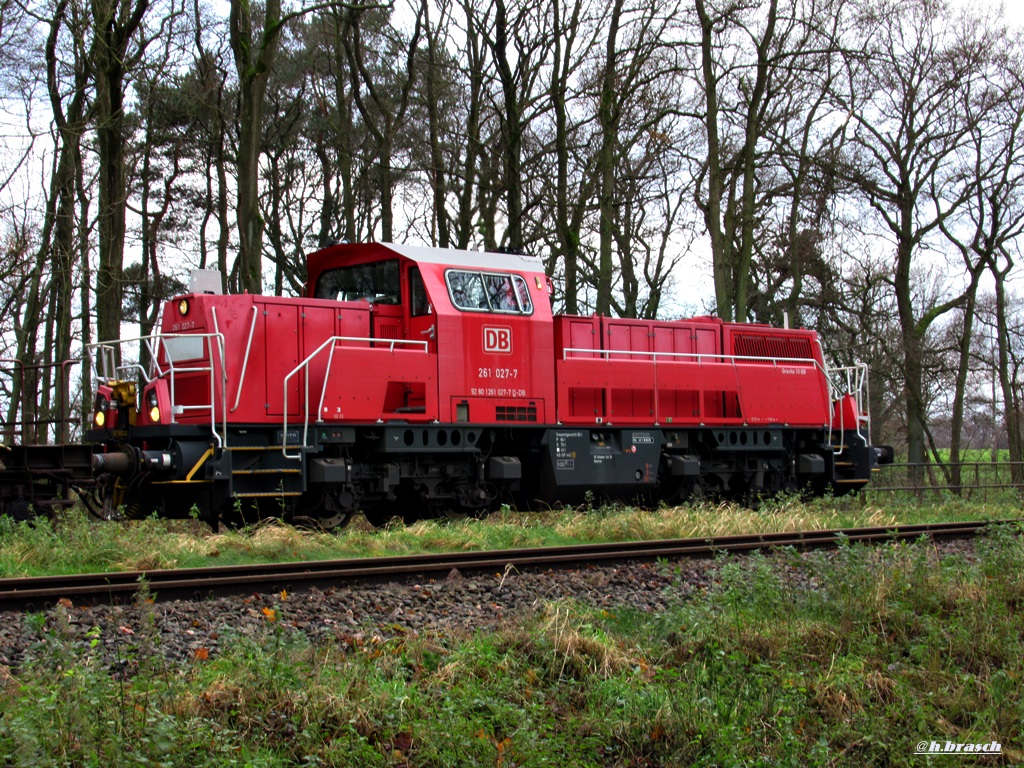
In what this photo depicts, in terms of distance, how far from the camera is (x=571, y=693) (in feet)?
20.3

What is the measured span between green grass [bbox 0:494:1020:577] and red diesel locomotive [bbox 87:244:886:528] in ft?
2.29

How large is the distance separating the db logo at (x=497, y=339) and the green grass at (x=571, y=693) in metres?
6.72

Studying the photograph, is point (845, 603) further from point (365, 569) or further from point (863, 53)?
point (863, 53)

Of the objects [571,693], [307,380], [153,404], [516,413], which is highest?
[307,380]

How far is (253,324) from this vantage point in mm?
12773

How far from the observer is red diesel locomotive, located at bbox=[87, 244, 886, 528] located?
12555 mm

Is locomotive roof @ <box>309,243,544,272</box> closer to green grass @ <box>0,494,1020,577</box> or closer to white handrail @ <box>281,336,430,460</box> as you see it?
white handrail @ <box>281,336,430,460</box>

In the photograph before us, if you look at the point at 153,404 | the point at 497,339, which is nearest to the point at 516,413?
the point at 497,339

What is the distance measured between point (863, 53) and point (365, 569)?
19.0 metres

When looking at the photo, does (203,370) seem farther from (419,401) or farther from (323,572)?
(323,572)

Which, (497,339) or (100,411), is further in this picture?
(497,339)

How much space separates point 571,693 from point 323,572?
10.5 ft

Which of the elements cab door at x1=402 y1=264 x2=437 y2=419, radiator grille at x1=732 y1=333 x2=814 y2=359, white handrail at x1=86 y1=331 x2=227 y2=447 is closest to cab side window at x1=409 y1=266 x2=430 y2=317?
cab door at x1=402 y1=264 x2=437 y2=419

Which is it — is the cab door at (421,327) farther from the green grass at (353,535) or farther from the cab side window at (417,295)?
the green grass at (353,535)
